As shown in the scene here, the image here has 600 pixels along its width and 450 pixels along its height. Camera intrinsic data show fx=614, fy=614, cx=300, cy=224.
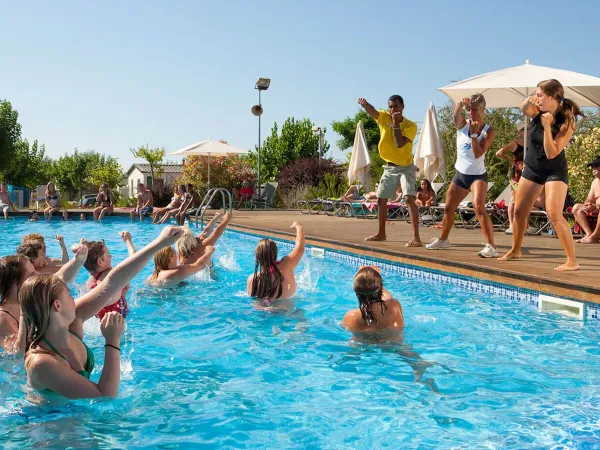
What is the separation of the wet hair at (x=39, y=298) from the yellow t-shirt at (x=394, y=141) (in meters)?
6.50

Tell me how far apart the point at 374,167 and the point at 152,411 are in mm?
22796

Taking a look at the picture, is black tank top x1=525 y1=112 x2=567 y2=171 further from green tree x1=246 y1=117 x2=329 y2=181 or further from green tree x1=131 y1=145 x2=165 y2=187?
green tree x1=246 y1=117 x2=329 y2=181

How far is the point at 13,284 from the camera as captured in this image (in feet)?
12.2

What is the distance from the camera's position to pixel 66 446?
9.46 feet

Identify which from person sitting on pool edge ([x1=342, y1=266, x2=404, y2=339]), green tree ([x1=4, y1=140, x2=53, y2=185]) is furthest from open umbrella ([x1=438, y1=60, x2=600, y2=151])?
green tree ([x1=4, y1=140, x2=53, y2=185])

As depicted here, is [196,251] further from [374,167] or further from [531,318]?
[374,167]

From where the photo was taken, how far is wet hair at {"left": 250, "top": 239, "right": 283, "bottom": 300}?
17.6 feet

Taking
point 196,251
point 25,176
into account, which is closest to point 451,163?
point 196,251

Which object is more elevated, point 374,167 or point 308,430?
point 374,167

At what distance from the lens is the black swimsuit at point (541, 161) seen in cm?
586

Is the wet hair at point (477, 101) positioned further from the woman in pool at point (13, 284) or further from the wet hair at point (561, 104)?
the woman in pool at point (13, 284)

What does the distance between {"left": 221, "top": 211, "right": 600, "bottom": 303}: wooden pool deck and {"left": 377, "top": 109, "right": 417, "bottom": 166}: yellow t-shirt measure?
1228mm

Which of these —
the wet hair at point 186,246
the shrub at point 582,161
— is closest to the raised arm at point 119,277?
the wet hair at point 186,246

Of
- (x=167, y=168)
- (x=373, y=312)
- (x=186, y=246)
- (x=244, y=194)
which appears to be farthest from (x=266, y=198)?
(x=167, y=168)
